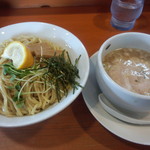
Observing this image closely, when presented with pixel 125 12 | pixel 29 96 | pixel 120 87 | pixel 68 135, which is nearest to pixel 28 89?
pixel 29 96

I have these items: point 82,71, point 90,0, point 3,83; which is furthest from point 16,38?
point 90,0

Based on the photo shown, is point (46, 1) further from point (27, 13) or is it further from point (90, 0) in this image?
point (90, 0)

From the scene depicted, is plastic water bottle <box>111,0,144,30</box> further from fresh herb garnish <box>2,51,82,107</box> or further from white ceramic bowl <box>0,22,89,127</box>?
fresh herb garnish <box>2,51,82,107</box>

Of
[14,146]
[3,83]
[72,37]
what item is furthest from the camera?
[72,37]

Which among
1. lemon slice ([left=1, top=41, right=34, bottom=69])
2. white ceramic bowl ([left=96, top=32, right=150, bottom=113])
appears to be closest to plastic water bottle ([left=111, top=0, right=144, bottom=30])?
white ceramic bowl ([left=96, top=32, right=150, bottom=113])

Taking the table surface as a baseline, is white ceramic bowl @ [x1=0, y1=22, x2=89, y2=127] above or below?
above

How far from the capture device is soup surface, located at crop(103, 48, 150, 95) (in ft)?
2.34

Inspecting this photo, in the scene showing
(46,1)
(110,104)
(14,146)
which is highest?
(46,1)

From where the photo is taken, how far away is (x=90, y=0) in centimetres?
138

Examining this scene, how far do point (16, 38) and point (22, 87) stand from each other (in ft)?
1.27

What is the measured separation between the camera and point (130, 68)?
30.5 inches

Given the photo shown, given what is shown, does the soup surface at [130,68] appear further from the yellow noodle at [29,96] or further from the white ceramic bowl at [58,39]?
the yellow noodle at [29,96]

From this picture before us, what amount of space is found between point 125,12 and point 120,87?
2.71 ft

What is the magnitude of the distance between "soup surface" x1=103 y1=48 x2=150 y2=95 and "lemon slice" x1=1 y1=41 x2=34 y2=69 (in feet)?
1.21
